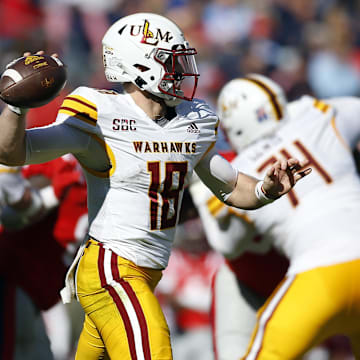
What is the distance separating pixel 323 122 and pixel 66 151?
173 cm

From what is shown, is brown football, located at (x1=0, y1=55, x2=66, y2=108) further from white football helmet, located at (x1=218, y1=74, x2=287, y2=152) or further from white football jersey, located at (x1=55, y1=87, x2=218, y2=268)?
white football helmet, located at (x1=218, y1=74, x2=287, y2=152)

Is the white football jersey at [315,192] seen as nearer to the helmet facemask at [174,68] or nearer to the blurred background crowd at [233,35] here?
the helmet facemask at [174,68]

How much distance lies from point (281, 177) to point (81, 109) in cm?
84

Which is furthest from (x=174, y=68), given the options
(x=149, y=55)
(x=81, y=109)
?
(x=81, y=109)

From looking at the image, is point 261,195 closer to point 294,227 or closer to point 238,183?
point 238,183

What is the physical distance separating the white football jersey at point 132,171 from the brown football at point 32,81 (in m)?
0.19

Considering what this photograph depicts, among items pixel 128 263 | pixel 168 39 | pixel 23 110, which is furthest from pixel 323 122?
pixel 23 110

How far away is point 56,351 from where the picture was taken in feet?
17.1

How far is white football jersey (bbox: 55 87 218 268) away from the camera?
2.78 m

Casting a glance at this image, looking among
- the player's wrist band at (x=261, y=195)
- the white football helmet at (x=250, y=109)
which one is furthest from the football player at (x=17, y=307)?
the player's wrist band at (x=261, y=195)

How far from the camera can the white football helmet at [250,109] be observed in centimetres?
416

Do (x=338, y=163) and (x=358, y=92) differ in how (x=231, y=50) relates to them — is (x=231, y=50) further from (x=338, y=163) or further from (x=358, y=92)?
(x=338, y=163)

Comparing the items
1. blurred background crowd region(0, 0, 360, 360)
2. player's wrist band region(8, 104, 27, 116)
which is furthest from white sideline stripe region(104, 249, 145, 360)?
blurred background crowd region(0, 0, 360, 360)

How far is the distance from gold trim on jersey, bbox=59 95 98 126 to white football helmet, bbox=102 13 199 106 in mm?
253
